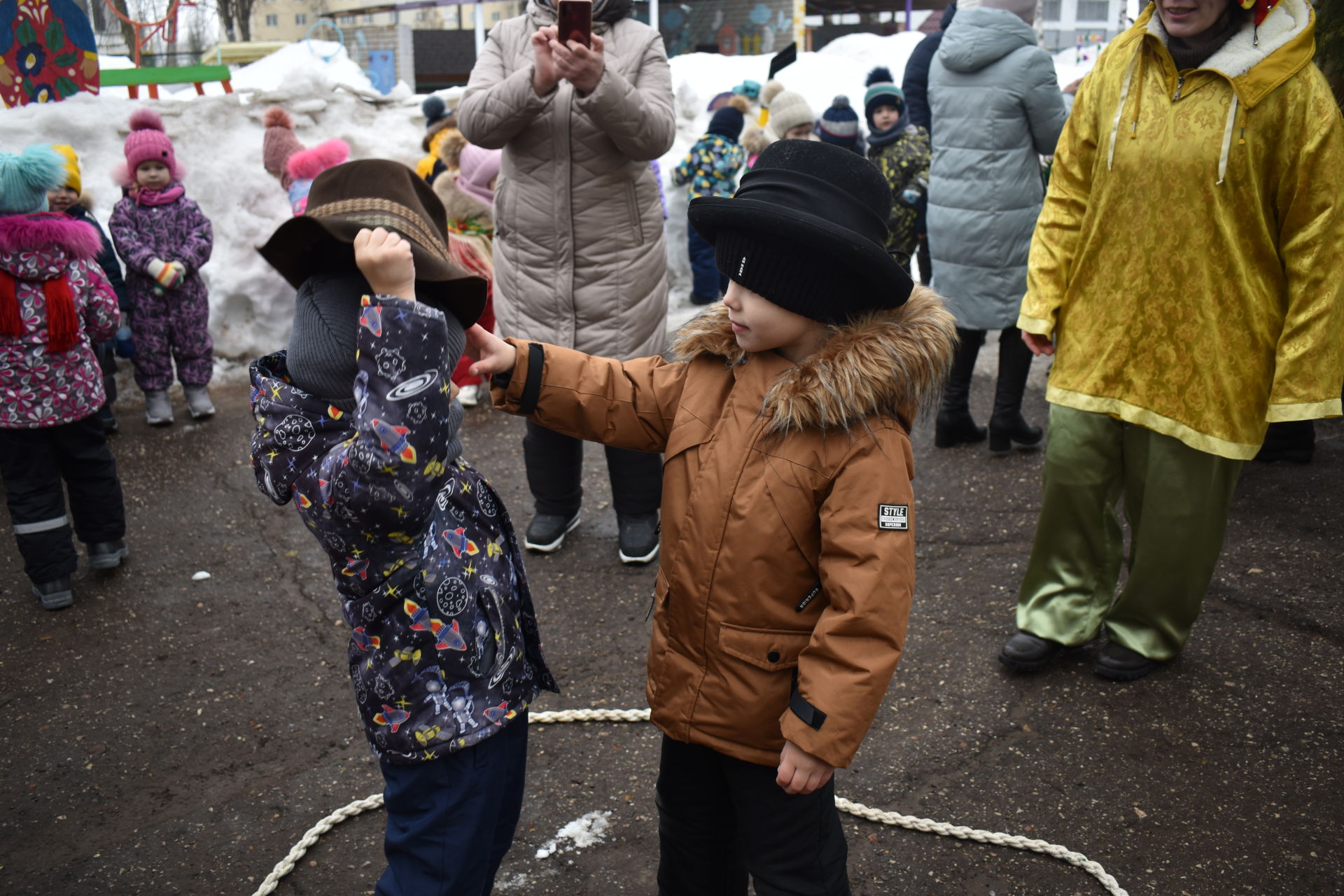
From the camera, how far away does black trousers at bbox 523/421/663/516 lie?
14.4ft

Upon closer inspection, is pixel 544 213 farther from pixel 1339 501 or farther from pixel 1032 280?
pixel 1339 501

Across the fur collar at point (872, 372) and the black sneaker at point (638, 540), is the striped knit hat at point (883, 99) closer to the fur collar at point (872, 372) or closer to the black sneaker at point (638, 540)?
the black sneaker at point (638, 540)

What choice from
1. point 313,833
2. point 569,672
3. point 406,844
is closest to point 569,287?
point 569,672

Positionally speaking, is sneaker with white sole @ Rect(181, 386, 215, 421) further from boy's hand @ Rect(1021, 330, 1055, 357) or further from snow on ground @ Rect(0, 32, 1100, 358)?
A: boy's hand @ Rect(1021, 330, 1055, 357)

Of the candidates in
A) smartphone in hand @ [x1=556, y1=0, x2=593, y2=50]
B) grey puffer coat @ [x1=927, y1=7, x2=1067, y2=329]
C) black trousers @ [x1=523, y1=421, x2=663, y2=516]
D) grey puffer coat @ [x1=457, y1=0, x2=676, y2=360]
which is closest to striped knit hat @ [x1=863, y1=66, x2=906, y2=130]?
grey puffer coat @ [x1=927, y1=7, x2=1067, y2=329]

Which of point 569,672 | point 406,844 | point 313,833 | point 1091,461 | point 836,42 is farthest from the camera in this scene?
point 836,42

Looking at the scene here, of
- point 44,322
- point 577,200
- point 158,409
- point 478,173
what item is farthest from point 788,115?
point 44,322

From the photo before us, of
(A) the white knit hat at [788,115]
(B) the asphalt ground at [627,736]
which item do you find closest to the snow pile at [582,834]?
(B) the asphalt ground at [627,736]

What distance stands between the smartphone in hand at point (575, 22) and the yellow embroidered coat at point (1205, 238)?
1615 mm

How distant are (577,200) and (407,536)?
259 centimetres

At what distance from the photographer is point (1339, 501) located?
4.83 m

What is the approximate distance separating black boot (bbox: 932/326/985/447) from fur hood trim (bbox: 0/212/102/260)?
159 inches

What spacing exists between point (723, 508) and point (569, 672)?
1888mm

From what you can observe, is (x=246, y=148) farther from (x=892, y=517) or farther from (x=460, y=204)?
(x=892, y=517)
